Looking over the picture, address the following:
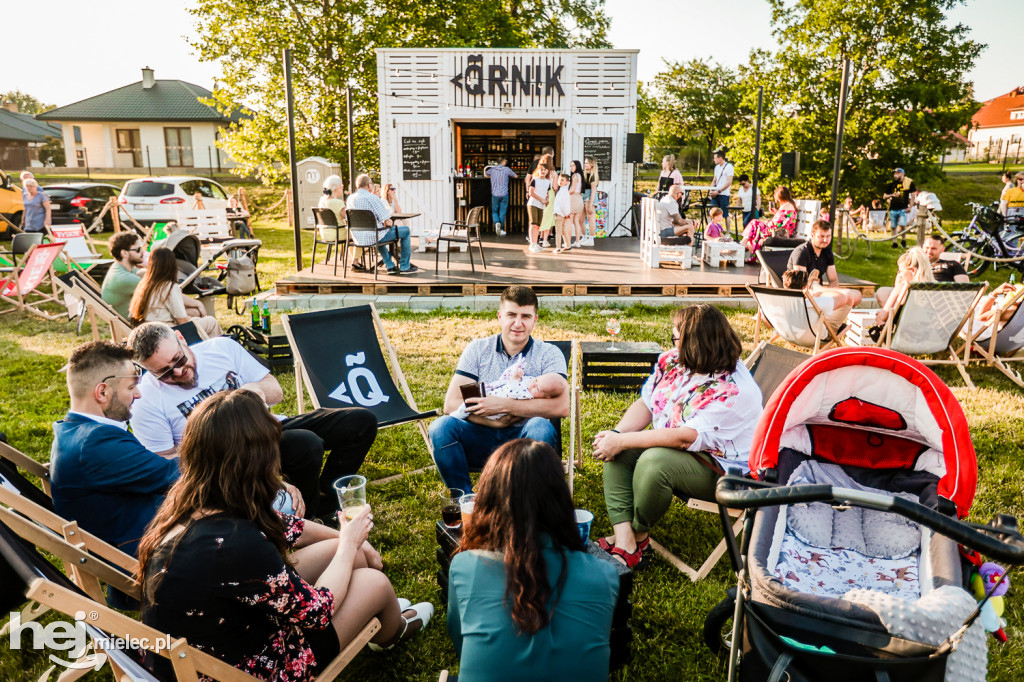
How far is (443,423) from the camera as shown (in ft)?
11.3

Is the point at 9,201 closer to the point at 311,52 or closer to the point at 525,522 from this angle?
the point at 311,52

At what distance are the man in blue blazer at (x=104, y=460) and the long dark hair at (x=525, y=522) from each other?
54.3 inches

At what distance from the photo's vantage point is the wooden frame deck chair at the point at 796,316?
18.1ft

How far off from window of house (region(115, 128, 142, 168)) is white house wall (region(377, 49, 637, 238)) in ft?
95.5

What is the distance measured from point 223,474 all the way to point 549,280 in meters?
7.28

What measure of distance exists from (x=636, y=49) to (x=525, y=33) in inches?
451

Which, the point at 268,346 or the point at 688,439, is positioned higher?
the point at 688,439

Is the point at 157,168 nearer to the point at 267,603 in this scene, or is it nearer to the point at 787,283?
the point at 787,283

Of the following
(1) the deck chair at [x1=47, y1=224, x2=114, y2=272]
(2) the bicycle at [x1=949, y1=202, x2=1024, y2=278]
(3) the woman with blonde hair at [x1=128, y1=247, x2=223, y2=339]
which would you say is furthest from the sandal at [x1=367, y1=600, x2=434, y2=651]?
(2) the bicycle at [x1=949, y1=202, x2=1024, y2=278]

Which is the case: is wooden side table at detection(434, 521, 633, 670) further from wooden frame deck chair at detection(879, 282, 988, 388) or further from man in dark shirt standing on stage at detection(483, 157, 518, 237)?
man in dark shirt standing on stage at detection(483, 157, 518, 237)

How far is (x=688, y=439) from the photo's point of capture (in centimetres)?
297

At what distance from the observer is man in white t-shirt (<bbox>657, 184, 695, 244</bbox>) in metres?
10.6

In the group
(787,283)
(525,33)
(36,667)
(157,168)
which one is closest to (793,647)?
(36,667)

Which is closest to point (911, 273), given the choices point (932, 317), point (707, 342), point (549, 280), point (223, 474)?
point (932, 317)
